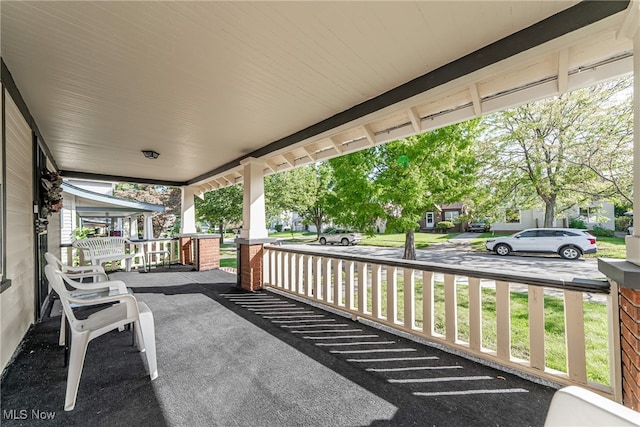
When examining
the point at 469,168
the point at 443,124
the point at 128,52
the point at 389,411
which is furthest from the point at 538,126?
the point at 128,52

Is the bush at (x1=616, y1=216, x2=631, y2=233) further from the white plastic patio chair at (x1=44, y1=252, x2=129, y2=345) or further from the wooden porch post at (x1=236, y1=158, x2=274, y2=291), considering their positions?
the white plastic patio chair at (x1=44, y1=252, x2=129, y2=345)

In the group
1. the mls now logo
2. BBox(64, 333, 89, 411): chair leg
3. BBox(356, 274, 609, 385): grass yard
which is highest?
BBox(64, 333, 89, 411): chair leg

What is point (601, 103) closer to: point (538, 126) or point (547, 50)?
point (538, 126)

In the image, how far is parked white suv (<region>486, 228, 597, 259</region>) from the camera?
891cm

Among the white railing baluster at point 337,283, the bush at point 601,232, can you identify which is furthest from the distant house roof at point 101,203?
the bush at point 601,232

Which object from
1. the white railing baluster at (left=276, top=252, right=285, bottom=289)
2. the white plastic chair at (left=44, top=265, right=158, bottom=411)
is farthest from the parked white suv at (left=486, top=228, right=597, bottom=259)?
the white plastic chair at (left=44, top=265, right=158, bottom=411)

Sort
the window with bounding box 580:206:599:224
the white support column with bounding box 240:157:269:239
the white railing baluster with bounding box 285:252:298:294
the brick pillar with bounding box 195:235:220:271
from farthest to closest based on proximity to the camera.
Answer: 1. the window with bounding box 580:206:599:224
2. the brick pillar with bounding box 195:235:220:271
3. the white support column with bounding box 240:157:269:239
4. the white railing baluster with bounding box 285:252:298:294

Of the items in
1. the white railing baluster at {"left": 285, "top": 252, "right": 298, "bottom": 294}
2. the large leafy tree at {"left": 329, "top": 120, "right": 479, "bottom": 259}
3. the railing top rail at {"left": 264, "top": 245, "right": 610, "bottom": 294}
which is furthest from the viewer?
the large leafy tree at {"left": 329, "top": 120, "right": 479, "bottom": 259}

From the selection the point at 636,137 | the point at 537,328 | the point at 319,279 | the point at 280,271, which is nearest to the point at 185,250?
the point at 280,271

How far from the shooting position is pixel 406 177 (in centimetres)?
688

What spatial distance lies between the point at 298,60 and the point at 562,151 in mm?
9146

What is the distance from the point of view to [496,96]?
2.65 meters

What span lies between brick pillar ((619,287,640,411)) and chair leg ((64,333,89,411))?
139 inches

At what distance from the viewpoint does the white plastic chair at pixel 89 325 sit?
6.30 feet
